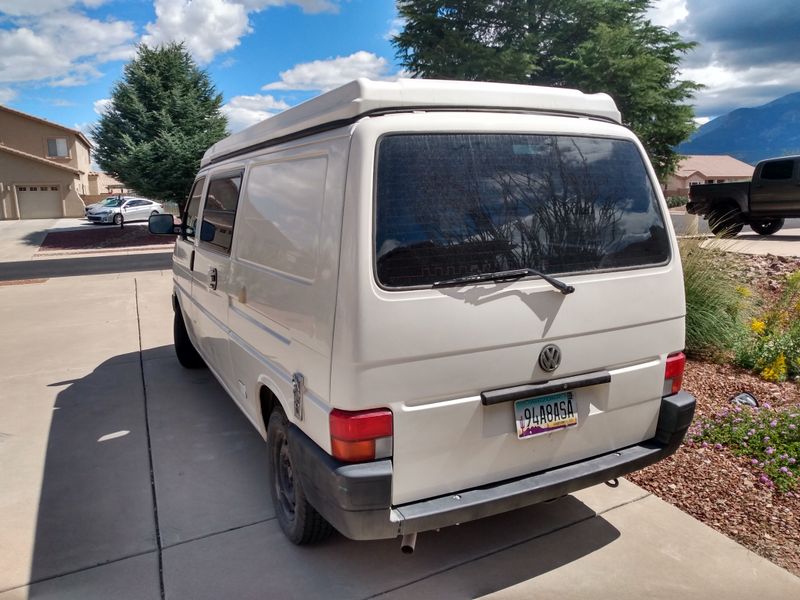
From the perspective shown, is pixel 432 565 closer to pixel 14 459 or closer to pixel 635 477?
pixel 635 477

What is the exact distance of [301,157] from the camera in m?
2.84

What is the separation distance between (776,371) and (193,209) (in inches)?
205

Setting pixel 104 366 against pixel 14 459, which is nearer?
pixel 14 459

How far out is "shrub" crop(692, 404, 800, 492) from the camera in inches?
142

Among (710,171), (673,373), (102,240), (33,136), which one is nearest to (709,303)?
(673,373)

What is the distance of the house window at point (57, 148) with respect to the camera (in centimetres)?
4388

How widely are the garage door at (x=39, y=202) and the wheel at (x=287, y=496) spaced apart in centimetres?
4461

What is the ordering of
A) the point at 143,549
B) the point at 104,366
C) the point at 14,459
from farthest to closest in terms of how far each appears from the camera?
1. the point at 104,366
2. the point at 14,459
3. the point at 143,549

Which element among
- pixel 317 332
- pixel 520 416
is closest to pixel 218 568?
pixel 317 332

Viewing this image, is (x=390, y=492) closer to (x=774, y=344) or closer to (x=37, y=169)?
(x=774, y=344)

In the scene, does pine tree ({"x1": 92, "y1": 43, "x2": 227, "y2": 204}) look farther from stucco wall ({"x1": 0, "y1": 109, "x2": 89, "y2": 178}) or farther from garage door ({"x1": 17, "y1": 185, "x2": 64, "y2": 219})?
stucco wall ({"x1": 0, "y1": 109, "x2": 89, "y2": 178})

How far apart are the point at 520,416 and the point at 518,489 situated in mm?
314

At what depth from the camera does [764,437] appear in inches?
155

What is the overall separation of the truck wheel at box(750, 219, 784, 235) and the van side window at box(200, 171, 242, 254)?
1609 centimetres
